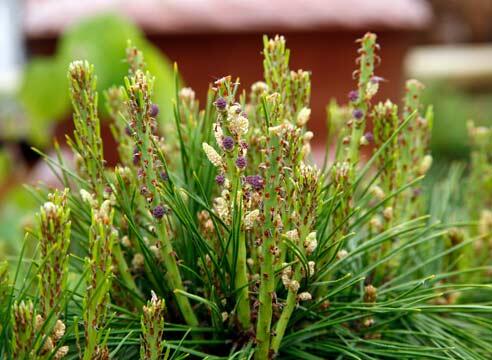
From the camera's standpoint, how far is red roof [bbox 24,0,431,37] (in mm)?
2543

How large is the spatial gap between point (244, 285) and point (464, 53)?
6695 millimetres

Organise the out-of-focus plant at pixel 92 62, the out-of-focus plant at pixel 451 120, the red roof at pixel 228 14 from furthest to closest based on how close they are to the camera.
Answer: the out-of-focus plant at pixel 451 120 → the red roof at pixel 228 14 → the out-of-focus plant at pixel 92 62

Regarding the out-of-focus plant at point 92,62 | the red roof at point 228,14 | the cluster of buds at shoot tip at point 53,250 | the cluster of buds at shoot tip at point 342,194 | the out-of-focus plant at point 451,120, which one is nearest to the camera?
the cluster of buds at shoot tip at point 53,250

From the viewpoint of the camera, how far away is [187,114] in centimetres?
72

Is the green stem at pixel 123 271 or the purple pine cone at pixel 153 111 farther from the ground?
the purple pine cone at pixel 153 111

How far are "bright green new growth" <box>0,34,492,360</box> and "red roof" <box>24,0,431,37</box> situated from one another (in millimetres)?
1849

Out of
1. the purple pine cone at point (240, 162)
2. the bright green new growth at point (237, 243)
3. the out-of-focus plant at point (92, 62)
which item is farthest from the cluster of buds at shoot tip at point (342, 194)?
the out-of-focus plant at point (92, 62)

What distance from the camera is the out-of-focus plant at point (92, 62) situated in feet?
7.70

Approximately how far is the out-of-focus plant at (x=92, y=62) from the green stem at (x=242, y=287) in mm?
1654

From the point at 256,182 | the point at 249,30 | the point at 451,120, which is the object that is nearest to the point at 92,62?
the point at 249,30

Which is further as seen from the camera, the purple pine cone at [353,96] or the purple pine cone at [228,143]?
the purple pine cone at [353,96]

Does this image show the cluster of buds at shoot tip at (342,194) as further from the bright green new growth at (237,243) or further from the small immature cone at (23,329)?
the small immature cone at (23,329)

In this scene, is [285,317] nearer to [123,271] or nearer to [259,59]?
[123,271]

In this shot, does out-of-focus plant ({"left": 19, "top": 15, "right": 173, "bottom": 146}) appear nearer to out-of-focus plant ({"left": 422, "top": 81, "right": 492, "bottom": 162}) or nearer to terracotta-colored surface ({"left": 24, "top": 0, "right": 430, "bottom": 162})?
terracotta-colored surface ({"left": 24, "top": 0, "right": 430, "bottom": 162})
